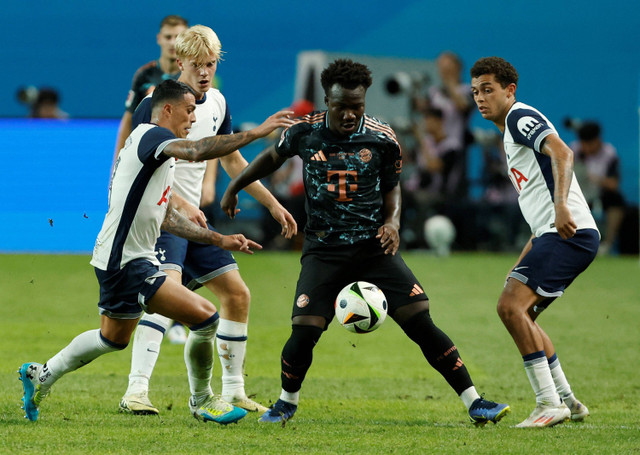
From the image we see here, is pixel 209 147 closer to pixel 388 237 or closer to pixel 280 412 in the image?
pixel 388 237

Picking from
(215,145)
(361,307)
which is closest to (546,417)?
(361,307)

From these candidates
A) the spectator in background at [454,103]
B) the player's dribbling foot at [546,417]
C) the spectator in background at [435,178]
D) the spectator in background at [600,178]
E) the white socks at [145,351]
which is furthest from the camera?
the spectator in background at [600,178]

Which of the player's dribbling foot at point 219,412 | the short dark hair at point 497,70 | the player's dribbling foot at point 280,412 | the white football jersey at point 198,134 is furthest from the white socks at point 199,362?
the short dark hair at point 497,70

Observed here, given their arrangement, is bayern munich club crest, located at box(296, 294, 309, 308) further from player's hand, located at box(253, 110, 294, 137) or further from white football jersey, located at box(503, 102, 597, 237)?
white football jersey, located at box(503, 102, 597, 237)

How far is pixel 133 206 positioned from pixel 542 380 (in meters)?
2.66

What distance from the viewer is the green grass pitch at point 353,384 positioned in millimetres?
5199

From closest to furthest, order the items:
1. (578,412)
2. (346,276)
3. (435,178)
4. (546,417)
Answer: (546,417) → (346,276) → (578,412) → (435,178)

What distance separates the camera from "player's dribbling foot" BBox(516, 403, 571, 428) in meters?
5.77

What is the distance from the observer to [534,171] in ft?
19.8

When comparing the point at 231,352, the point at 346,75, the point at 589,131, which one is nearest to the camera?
the point at 346,75

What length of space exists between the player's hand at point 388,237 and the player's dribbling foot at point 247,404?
4.52ft

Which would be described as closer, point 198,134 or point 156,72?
point 198,134

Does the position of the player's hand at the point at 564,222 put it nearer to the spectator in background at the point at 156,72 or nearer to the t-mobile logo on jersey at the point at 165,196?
the t-mobile logo on jersey at the point at 165,196

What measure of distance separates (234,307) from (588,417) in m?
2.41
